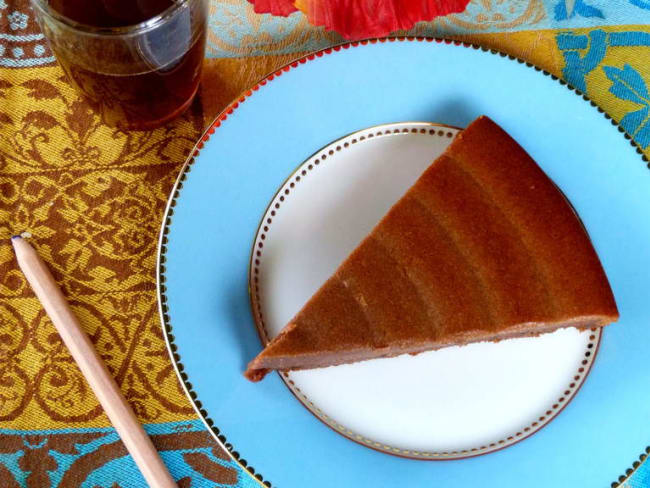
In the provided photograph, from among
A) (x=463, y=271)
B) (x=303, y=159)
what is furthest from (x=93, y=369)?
(x=463, y=271)

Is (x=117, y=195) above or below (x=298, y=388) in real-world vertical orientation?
above

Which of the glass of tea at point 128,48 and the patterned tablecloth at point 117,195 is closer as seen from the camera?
the glass of tea at point 128,48

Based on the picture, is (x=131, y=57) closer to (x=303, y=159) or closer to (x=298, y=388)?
(x=303, y=159)

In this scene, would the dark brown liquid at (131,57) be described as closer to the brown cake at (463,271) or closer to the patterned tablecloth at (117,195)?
the patterned tablecloth at (117,195)

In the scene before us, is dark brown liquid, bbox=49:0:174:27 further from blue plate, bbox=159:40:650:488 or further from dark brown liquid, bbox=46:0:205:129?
blue plate, bbox=159:40:650:488

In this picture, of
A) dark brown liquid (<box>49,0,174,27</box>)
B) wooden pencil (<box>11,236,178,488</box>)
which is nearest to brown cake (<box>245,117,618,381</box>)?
wooden pencil (<box>11,236,178,488</box>)

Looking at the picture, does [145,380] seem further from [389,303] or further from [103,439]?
[389,303]

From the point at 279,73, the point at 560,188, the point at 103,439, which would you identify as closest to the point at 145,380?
the point at 103,439

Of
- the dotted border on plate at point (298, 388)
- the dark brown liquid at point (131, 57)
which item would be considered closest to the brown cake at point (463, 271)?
the dotted border on plate at point (298, 388)
